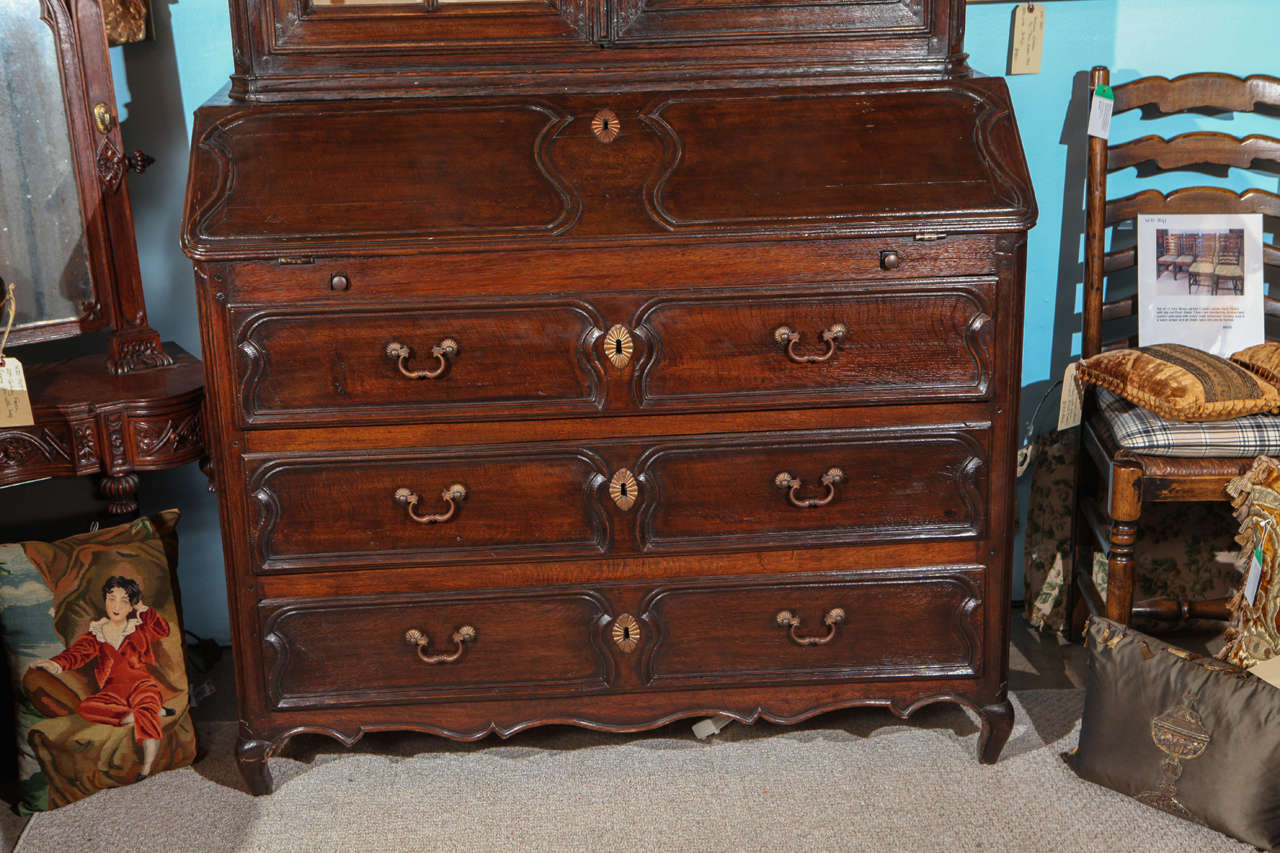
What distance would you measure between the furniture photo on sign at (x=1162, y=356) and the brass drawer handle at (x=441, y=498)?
1370mm

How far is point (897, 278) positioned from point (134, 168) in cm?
161

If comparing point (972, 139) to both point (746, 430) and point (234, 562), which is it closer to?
point (746, 430)

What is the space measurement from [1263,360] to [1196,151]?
1.76 ft

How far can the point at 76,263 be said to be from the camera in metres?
2.49

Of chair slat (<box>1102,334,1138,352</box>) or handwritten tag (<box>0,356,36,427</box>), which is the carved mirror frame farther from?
chair slat (<box>1102,334,1138,352</box>)

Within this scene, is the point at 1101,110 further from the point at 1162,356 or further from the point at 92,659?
the point at 92,659

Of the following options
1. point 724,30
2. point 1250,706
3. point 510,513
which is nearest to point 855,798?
point 1250,706

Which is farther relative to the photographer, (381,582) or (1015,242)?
(381,582)

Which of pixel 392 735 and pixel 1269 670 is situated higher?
pixel 1269 670

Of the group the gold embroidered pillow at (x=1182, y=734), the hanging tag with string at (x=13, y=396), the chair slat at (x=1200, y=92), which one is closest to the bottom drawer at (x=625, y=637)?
the gold embroidered pillow at (x=1182, y=734)

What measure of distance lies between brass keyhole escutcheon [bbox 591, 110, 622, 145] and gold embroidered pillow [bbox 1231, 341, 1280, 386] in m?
1.48

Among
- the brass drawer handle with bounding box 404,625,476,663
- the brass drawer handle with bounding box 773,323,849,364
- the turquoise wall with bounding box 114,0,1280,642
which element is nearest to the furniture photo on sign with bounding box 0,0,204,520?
the turquoise wall with bounding box 114,0,1280,642

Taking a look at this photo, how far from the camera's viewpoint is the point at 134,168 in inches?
98.2

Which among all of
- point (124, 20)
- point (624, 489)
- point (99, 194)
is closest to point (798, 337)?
point (624, 489)
